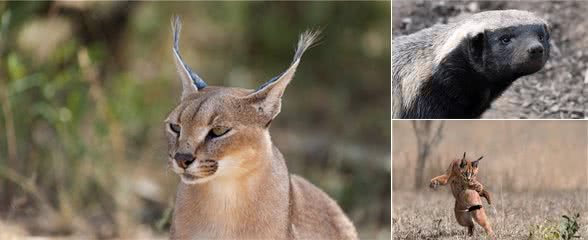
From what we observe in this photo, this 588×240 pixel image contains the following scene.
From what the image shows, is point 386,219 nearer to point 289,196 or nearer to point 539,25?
point 289,196

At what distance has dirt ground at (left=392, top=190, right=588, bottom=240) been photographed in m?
3.94

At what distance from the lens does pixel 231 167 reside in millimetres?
3746

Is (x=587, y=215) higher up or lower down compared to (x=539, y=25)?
lower down

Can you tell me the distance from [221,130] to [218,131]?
0.5 inches

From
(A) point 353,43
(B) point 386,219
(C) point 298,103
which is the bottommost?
(B) point 386,219

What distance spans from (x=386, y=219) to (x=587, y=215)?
3.69m

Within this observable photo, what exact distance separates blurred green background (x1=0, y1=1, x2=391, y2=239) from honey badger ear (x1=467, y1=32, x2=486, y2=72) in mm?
1363

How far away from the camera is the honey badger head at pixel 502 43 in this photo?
370 centimetres

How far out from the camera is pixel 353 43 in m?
9.34

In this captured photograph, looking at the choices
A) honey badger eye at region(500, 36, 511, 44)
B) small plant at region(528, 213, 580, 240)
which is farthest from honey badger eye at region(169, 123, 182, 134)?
small plant at region(528, 213, 580, 240)

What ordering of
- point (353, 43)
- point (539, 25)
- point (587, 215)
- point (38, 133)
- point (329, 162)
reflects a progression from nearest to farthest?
1. point (539, 25)
2. point (587, 215)
3. point (38, 133)
4. point (329, 162)
5. point (353, 43)

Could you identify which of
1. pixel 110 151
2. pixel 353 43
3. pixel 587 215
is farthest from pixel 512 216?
pixel 353 43

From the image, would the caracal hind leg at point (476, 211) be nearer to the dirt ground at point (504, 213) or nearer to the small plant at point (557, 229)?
A: the dirt ground at point (504, 213)

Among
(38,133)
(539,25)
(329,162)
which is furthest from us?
(329,162)
